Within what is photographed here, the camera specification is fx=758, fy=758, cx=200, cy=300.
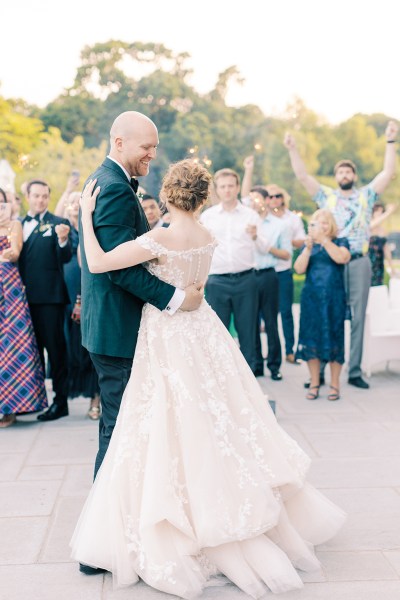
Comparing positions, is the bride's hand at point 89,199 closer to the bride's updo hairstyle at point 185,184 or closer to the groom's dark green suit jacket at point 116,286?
the groom's dark green suit jacket at point 116,286

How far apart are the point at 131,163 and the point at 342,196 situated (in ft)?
14.9

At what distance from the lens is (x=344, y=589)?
3.21 m

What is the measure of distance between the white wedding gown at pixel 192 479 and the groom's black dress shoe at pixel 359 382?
13.7 feet

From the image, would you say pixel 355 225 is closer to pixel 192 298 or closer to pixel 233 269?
pixel 233 269

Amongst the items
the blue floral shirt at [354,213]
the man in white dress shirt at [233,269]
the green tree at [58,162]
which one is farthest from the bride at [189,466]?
the green tree at [58,162]

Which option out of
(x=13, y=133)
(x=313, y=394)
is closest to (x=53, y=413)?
(x=313, y=394)

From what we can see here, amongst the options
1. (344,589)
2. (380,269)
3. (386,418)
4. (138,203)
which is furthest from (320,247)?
(380,269)

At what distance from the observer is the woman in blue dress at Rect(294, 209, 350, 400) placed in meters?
6.97

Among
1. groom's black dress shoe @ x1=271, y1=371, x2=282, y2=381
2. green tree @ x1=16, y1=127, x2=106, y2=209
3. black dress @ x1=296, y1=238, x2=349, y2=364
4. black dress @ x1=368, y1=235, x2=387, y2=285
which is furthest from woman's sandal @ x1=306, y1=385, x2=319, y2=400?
green tree @ x1=16, y1=127, x2=106, y2=209

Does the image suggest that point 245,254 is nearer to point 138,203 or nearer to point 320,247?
point 320,247

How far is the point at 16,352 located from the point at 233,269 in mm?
2371

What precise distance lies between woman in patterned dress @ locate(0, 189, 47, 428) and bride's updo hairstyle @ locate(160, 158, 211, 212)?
10.3 feet

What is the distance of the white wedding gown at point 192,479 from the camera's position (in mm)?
3182

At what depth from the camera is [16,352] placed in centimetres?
629
